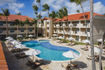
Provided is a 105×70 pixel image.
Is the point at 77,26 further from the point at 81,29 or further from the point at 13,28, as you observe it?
the point at 13,28

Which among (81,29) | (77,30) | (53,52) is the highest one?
(81,29)

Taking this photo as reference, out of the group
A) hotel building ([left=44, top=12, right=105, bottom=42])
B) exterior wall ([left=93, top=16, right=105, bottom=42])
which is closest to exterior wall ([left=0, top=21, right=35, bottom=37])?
hotel building ([left=44, top=12, right=105, bottom=42])

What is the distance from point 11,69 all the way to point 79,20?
26176mm

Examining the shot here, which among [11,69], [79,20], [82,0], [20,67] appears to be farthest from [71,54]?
[79,20]

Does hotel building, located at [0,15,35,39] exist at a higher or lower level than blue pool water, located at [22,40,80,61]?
higher

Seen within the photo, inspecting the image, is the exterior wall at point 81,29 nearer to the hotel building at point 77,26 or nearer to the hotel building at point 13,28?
the hotel building at point 77,26

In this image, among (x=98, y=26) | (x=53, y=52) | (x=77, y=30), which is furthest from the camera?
(x=77, y=30)

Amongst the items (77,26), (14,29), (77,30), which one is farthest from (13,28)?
(77,30)

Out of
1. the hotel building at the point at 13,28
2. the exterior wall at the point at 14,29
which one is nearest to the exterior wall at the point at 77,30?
the exterior wall at the point at 14,29

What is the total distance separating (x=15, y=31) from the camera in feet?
127

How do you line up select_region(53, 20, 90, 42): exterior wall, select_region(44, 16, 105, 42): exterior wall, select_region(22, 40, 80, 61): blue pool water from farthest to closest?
select_region(53, 20, 90, 42): exterior wall
select_region(44, 16, 105, 42): exterior wall
select_region(22, 40, 80, 61): blue pool water

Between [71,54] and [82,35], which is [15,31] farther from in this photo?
[71,54]

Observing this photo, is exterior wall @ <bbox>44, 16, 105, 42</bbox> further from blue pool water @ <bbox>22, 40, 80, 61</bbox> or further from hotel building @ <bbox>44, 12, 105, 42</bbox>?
blue pool water @ <bbox>22, 40, 80, 61</bbox>

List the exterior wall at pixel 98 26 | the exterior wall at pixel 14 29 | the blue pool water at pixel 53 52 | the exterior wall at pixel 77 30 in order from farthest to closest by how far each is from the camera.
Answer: the exterior wall at pixel 14 29 → the exterior wall at pixel 77 30 → the exterior wall at pixel 98 26 → the blue pool water at pixel 53 52
